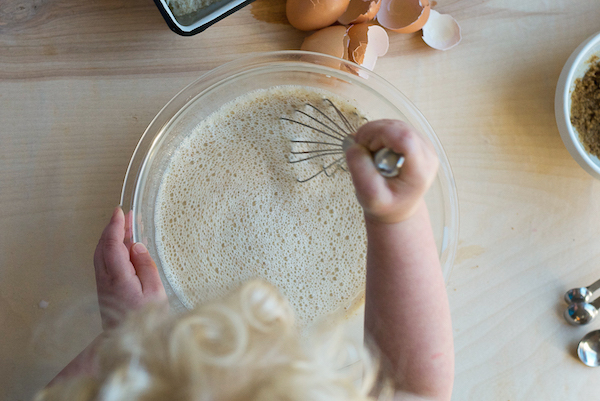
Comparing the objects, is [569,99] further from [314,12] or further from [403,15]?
[314,12]

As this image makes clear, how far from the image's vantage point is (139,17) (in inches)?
21.9

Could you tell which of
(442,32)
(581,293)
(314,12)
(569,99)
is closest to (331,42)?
(314,12)

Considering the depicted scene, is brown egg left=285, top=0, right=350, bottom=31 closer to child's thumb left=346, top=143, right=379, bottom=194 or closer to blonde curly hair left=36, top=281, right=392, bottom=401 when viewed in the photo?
child's thumb left=346, top=143, right=379, bottom=194

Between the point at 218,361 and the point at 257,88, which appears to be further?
the point at 257,88

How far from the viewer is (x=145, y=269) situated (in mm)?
508

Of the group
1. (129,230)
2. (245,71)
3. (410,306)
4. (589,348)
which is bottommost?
(589,348)

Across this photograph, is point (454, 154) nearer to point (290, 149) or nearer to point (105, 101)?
point (290, 149)

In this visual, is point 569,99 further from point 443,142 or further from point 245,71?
point 245,71

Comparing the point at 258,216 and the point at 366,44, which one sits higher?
the point at 366,44

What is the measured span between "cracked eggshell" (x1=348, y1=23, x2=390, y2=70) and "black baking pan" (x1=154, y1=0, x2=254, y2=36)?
0.15m

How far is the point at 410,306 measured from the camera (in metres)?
0.48

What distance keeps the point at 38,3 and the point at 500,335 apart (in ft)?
2.66

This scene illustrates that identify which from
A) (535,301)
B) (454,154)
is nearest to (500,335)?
(535,301)

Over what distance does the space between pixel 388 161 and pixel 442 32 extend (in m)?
0.31
